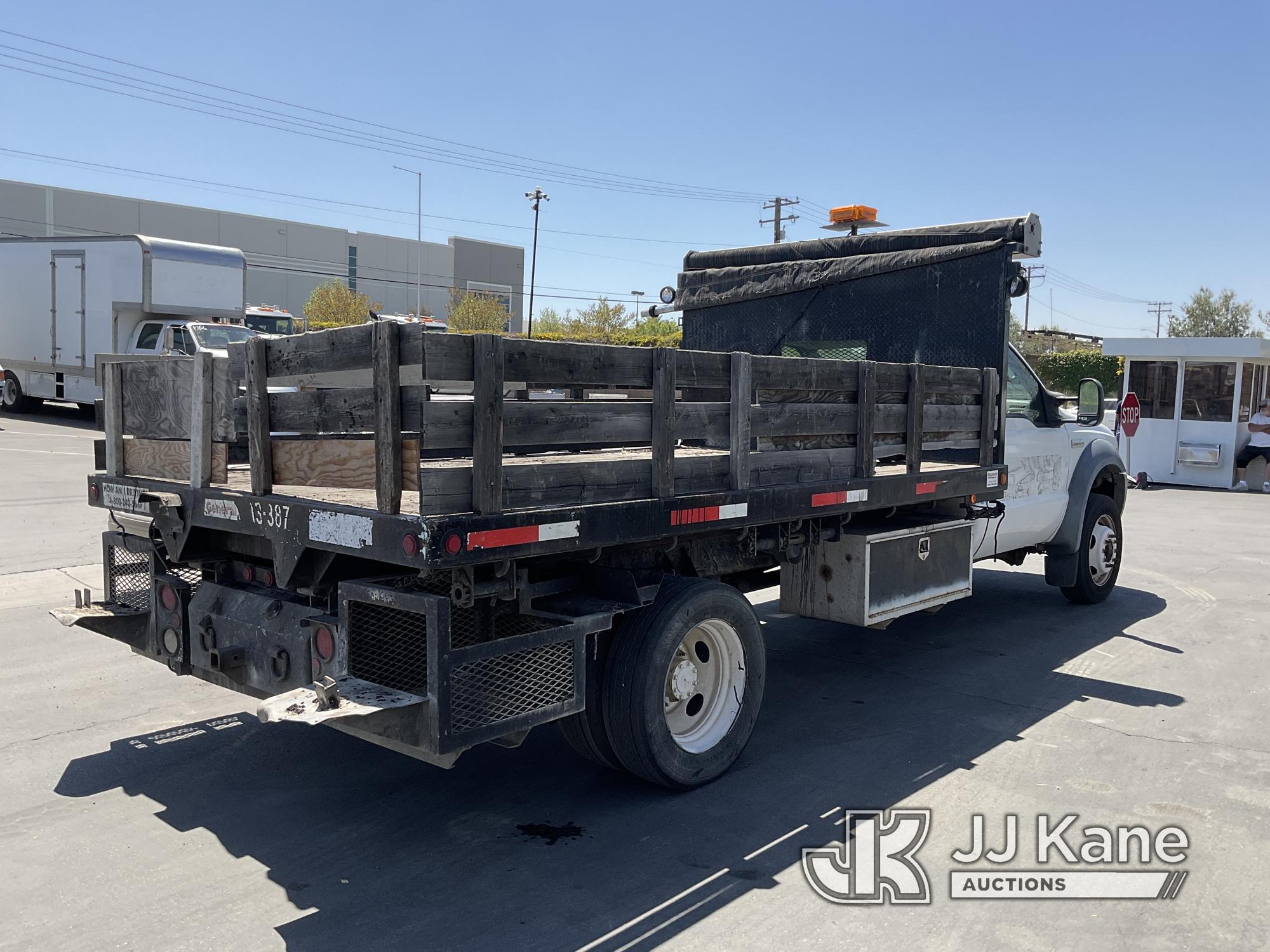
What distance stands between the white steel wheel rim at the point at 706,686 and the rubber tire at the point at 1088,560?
447 cm

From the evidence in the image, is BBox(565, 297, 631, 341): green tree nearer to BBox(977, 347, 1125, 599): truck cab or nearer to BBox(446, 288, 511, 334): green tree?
BBox(446, 288, 511, 334): green tree

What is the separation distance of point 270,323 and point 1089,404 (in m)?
19.6

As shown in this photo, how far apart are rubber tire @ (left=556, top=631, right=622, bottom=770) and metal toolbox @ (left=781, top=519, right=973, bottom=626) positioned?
69.5 inches

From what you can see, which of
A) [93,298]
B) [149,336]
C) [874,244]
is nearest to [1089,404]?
[874,244]

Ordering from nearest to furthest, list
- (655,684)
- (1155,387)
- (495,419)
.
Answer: (495,419) → (655,684) → (1155,387)

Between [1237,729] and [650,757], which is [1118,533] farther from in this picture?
[650,757]

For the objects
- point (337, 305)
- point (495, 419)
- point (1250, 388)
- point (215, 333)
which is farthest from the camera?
point (337, 305)

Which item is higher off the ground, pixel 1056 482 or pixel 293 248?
pixel 293 248

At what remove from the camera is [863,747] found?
5273mm

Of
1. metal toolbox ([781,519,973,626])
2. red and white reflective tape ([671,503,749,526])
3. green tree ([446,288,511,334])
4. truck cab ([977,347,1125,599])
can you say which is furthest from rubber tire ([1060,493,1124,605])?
green tree ([446,288,511,334])

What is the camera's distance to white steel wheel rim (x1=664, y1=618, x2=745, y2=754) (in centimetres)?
473

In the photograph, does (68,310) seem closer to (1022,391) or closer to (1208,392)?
(1022,391)

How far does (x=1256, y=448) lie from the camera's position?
1875cm

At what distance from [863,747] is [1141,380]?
1725 centimetres
